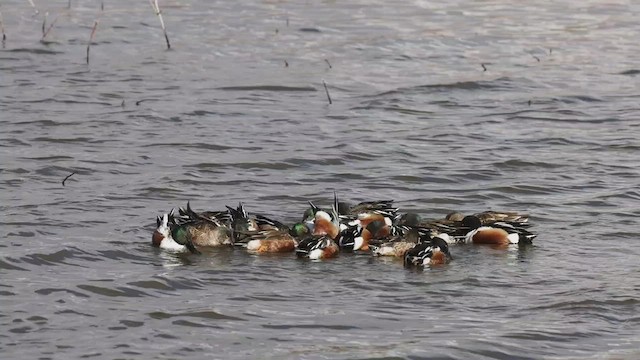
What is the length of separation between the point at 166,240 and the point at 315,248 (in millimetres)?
1014

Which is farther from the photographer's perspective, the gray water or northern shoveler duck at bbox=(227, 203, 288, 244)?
northern shoveler duck at bbox=(227, 203, 288, 244)

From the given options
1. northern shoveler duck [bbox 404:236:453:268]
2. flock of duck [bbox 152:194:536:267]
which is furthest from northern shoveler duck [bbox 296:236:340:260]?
northern shoveler duck [bbox 404:236:453:268]

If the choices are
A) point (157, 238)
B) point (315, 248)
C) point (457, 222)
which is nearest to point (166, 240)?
point (157, 238)

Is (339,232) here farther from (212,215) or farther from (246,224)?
(212,215)

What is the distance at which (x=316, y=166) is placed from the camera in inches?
477

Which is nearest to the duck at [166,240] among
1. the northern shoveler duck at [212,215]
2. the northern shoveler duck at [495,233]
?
the northern shoveler duck at [212,215]

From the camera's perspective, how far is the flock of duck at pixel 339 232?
9367mm

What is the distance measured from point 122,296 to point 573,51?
429 inches

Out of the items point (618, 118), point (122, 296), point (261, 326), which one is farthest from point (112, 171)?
point (618, 118)

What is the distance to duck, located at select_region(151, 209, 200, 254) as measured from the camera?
9383 mm

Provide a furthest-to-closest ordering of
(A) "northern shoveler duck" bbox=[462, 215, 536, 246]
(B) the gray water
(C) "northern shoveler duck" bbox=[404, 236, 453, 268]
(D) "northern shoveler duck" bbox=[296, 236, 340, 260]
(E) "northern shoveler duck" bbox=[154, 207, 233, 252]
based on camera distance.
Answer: (A) "northern shoveler duck" bbox=[462, 215, 536, 246] < (E) "northern shoveler duck" bbox=[154, 207, 233, 252] < (D) "northern shoveler duck" bbox=[296, 236, 340, 260] < (C) "northern shoveler duck" bbox=[404, 236, 453, 268] < (B) the gray water

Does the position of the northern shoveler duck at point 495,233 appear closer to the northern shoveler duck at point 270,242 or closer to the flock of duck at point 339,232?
the flock of duck at point 339,232

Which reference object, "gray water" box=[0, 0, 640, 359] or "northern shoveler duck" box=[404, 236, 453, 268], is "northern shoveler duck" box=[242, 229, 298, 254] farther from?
"northern shoveler duck" box=[404, 236, 453, 268]

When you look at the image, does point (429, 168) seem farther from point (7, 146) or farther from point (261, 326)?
point (261, 326)
